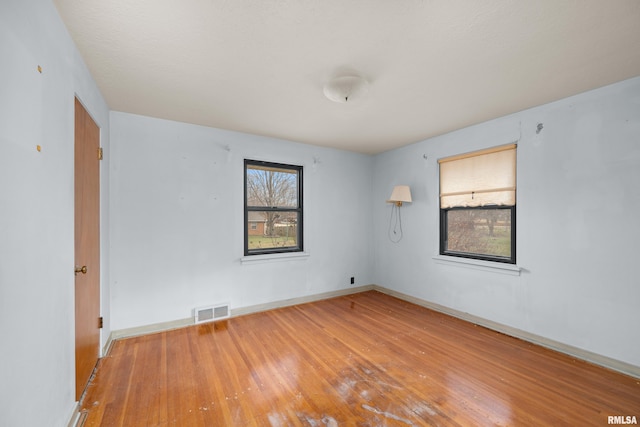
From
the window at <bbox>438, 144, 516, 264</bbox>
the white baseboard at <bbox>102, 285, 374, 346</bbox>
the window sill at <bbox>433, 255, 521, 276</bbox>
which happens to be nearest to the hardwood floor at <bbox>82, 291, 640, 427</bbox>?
the white baseboard at <bbox>102, 285, 374, 346</bbox>

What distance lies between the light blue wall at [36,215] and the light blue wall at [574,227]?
4032 mm

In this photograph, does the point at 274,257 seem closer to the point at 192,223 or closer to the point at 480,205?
the point at 192,223

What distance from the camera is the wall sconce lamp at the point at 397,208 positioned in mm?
4201

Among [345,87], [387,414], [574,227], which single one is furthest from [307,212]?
[574,227]

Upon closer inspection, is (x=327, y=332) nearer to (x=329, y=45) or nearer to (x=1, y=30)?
(x=329, y=45)

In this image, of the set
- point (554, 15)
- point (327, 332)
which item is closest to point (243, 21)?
point (554, 15)

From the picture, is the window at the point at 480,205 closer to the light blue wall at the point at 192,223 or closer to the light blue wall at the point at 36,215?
the light blue wall at the point at 192,223

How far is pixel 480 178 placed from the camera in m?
3.52

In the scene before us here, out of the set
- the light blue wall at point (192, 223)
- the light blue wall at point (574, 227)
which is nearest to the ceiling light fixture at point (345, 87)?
the light blue wall at point (192, 223)

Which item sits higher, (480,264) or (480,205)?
(480,205)

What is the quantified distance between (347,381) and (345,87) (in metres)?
2.47

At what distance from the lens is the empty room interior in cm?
156

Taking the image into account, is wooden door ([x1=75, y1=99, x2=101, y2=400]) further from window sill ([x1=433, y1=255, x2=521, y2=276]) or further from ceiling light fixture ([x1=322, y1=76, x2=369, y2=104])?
Result: window sill ([x1=433, y1=255, x2=521, y2=276])

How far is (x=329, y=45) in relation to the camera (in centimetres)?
191
